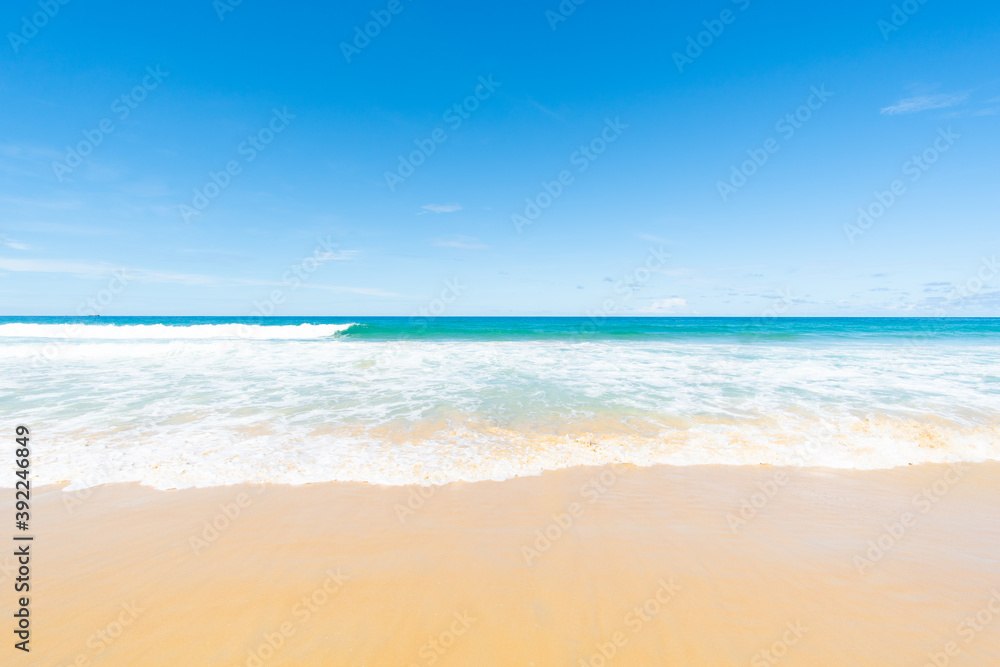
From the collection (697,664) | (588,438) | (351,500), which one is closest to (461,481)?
(351,500)

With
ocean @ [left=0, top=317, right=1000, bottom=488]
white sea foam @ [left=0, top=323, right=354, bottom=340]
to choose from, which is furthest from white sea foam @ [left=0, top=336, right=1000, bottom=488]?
white sea foam @ [left=0, top=323, right=354, bottom=340]

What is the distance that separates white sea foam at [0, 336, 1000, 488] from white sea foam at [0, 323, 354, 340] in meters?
18.2

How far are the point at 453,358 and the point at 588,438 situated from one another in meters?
12.4

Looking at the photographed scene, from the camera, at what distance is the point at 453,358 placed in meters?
19.2

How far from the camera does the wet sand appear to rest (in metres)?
2.94

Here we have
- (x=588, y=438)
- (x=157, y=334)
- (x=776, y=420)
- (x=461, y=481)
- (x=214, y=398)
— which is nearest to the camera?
(x=461, y=481)

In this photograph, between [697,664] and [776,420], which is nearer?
[697,664]

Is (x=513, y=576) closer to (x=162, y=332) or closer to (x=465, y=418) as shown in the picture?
(x=465, y=418)

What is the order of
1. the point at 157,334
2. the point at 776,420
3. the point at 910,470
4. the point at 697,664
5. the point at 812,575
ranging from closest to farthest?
the point at 697,664
the point at 812,575
the point at 910,470
the point at 776,420
the point at 157,334

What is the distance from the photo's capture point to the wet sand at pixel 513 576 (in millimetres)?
2941

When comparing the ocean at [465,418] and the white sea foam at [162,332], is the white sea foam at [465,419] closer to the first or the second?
the ocean at [465,418]

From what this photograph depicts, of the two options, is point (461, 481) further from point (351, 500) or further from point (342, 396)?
point (342, 396)

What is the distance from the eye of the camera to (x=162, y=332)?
33406 millimetres

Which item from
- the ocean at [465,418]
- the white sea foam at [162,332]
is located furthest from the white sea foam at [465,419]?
the white sea foam at [162,332]
